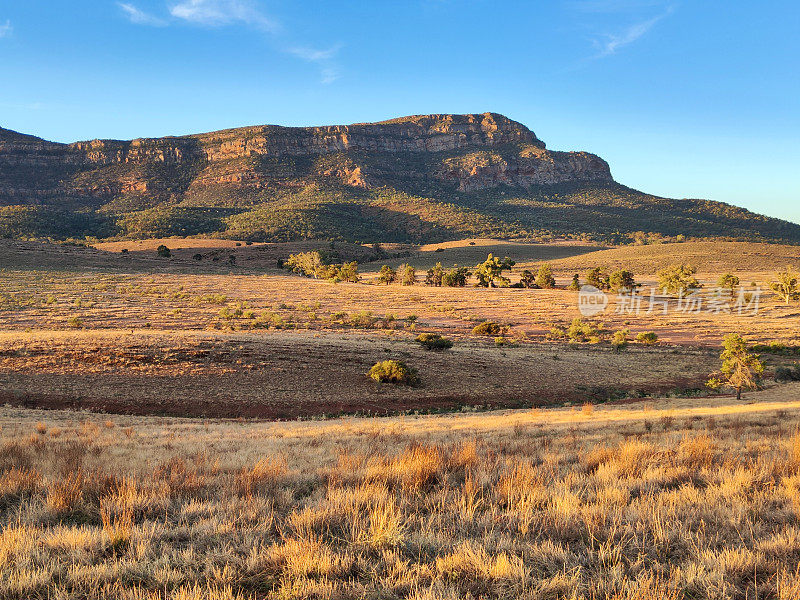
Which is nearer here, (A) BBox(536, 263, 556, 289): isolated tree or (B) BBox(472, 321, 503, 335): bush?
(B) BBox(472, 321, 503, 335): bush

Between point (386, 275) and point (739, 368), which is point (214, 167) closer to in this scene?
point (386, 275)

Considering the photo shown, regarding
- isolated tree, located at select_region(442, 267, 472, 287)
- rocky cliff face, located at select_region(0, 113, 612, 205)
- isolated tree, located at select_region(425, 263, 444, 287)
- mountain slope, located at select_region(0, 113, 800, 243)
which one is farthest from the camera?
rocky cliff face, located at select_region(0, 113, 612, 205)

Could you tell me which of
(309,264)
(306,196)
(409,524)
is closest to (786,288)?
(409,524)

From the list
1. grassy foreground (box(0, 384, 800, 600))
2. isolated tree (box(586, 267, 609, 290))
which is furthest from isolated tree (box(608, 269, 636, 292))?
grassy foreground (box(0, 384, 800, 600))

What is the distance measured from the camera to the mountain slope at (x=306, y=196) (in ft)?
393

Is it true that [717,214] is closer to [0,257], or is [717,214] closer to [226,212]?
[226,212]

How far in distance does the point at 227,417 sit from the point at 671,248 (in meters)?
102

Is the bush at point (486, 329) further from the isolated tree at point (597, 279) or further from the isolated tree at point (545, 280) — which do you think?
the isolated tree at point (597, 279)

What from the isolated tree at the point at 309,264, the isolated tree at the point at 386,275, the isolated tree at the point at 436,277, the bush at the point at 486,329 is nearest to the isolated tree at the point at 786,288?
the bush at the point at 486,329

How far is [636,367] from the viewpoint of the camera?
28.9 metres

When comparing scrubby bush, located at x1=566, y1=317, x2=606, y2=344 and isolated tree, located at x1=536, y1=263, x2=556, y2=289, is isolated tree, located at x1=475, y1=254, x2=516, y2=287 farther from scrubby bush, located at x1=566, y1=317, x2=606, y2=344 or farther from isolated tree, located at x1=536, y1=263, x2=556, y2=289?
scrubby bush, located at x1=566, y1=317, x2=606, y2=344

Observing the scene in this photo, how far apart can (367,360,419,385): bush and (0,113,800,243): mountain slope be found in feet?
310

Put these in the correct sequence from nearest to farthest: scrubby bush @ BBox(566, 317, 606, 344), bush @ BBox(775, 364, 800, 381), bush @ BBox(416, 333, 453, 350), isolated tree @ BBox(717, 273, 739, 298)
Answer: bush @ BBox(775, 364, 800, 381) → bush @ BBox(416, 333, 453, 350) → scrubby bush @ BBox(566, 317, 606, 344) → isolated tree @ BBox(717, 273, 739, 298)

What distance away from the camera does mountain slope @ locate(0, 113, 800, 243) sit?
393ft
